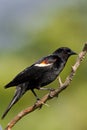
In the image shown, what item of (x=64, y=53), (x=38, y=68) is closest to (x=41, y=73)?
(x=38, y=68)

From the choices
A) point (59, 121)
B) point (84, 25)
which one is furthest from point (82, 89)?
point (84, 25)

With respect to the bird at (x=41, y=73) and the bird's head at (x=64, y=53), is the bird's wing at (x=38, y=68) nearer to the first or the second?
the bird at (x=41, y=73)

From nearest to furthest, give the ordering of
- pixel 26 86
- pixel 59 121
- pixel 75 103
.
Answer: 1. pixel 26 86
2. pixel 59 121
3. pixel 75 103

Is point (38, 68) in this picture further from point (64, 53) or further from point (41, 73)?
point (64, 53)

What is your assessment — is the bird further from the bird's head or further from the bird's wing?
the bird's head

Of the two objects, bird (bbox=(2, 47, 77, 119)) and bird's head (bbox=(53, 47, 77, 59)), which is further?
bird's head (bbox=(53, 47, 77, 59))

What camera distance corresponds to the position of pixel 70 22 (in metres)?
14.7

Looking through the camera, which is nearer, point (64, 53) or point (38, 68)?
point (38, 68)

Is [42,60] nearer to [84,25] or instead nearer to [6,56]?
[6,56]

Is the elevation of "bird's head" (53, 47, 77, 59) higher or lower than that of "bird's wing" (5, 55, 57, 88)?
lower

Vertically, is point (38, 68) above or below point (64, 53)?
above

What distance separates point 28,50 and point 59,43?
70 cm

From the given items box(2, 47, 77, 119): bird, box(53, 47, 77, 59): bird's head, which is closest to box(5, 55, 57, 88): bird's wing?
box(2, 47, 77, 119): bird

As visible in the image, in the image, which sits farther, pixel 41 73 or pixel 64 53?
pixel 64 53
